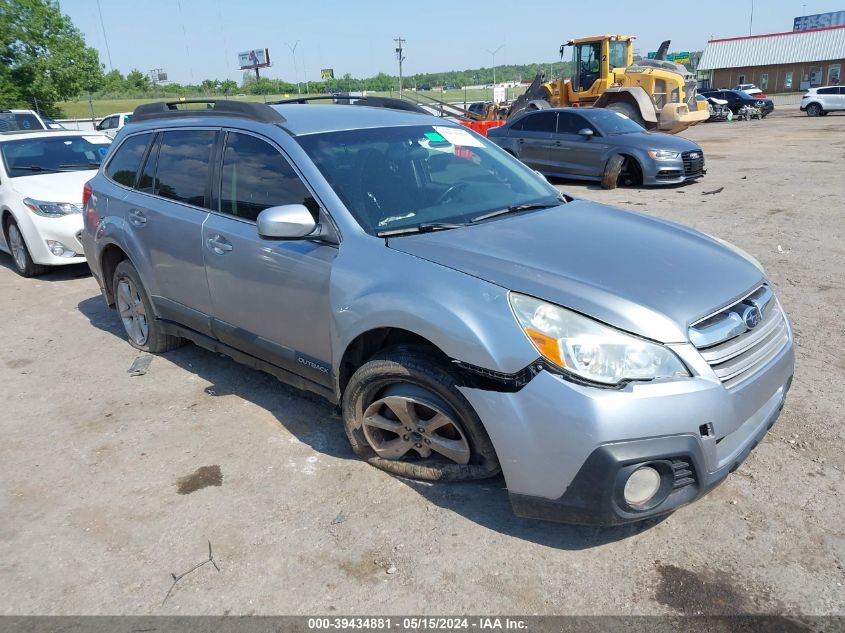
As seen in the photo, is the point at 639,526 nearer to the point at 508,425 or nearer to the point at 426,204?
the point at 508,425

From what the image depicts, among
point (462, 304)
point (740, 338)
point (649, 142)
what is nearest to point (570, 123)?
point (649, 142)

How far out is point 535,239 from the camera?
3.12 metres

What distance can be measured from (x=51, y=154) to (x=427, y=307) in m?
7.79

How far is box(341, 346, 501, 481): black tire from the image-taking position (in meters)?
2.79

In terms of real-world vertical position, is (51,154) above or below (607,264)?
above

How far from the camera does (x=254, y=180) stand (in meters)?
3.76

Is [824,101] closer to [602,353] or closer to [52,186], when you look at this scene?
[52,186]

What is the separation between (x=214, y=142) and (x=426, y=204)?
151 centimetres

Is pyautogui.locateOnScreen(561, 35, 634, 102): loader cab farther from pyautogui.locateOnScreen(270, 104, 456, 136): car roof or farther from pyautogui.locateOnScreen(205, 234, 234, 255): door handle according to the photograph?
pyautogui.locateOnScreen(205, 234, 234, 255): door handle

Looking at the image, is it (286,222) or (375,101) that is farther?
(375,101)

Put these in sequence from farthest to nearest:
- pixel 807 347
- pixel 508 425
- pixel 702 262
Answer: pixel 807 347 < pixel 702 262 < pixel 508 425

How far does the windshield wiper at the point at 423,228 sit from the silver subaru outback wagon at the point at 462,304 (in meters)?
0.02

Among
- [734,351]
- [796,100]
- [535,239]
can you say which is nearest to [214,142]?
[535,239]

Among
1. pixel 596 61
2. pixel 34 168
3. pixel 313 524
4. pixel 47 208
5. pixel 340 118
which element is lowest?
pixel 313 524
